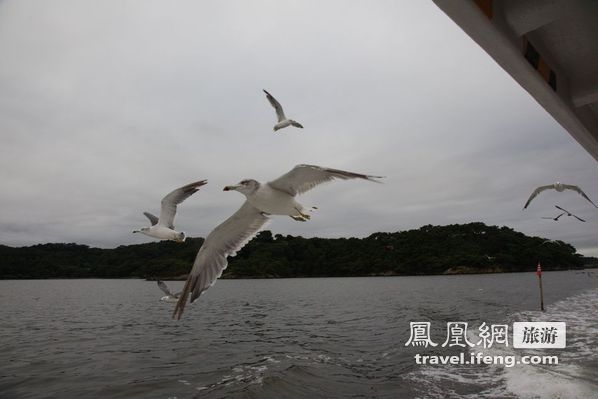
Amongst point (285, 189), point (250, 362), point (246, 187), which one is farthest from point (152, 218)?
point (285, 189)

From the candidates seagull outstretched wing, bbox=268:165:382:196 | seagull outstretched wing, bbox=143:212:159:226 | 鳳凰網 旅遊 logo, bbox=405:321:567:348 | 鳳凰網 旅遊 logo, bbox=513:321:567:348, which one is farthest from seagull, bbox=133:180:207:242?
鳳凰網 旅遊 logo, bbox=513:321:567:348

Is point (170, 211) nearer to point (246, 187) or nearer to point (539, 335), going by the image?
point (246, 187)

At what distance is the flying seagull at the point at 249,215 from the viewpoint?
5703 millimetres

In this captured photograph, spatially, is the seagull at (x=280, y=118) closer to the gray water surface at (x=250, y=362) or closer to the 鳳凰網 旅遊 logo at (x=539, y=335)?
the gray water surface at (x=250, y=362)

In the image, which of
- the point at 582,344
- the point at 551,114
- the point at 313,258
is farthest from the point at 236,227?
the point at 313,258

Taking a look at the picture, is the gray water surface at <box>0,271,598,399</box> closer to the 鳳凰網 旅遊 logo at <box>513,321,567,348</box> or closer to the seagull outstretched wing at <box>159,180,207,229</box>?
the 鳳凰網 旅遊 logo at <box>513,321,567,348</box>

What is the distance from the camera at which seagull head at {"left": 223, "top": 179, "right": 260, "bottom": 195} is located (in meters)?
6.11

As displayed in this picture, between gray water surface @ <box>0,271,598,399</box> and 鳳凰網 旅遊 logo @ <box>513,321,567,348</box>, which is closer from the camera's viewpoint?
gray water surface @ <box>0,271,598,399</box>

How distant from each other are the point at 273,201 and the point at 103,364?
10.1m

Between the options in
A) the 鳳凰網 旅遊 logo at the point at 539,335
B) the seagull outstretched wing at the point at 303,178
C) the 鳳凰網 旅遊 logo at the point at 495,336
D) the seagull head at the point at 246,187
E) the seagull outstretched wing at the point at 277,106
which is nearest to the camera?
the seagull outstretched wing at the point at 303,178

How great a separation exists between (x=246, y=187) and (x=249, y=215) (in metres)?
1.25

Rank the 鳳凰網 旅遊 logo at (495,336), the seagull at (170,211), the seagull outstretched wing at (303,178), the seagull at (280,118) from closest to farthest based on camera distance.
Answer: the seagull outstretched wing at (303,178) → the seagull at (170,211) → the seagull at (280,118) → the 鳳凰網 旅遊 logo at (495,336)

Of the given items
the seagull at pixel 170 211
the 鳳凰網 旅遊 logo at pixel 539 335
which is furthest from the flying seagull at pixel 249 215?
the 鳳凰網 旅遊 logo at pixel 539 335

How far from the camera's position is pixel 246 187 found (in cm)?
611
